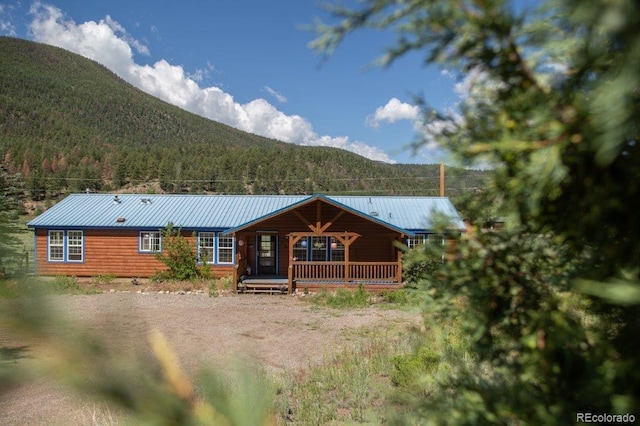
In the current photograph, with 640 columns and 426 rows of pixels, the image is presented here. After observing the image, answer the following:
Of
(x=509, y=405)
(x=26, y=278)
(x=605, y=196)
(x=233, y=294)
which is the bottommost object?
(x=233, y=294)

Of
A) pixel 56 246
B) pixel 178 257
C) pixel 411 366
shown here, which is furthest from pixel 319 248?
pixel 56 246

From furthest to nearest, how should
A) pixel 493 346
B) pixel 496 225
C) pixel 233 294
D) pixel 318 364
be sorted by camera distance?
pixel 233 294 < pixel 318 364 < pixel 496 225 < pixel 493 346

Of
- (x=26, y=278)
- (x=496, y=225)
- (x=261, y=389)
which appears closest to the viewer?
(x=26, y=278)

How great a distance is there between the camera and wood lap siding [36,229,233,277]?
72.3ft

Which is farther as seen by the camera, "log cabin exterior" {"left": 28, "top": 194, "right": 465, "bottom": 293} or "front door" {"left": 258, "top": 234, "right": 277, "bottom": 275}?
"front door" {"left": 258, "top": 234, "right": 277, "bottom": 275}

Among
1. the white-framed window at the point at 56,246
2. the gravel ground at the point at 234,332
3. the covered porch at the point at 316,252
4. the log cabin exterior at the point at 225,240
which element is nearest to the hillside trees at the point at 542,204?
the gravel ground at the point at 234,332

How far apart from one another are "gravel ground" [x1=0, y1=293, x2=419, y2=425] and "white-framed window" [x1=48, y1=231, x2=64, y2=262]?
7690 mm

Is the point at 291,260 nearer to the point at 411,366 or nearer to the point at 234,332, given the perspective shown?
the point at 234,332

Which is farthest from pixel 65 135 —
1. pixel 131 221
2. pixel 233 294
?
pixel 233 294

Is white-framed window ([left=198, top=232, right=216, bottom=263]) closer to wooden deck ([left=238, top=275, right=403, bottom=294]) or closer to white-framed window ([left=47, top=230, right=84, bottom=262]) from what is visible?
wooden deck ([left=238, top=275, right=403, bottom=294])

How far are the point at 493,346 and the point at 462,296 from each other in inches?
7.6

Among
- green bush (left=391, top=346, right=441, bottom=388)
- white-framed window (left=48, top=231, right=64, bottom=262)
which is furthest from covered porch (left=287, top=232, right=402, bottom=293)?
white-framed window (left=48, top=231, right=64, bottom=262)

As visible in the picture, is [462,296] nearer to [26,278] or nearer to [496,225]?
[496,225]

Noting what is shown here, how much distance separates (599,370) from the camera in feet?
3.68
